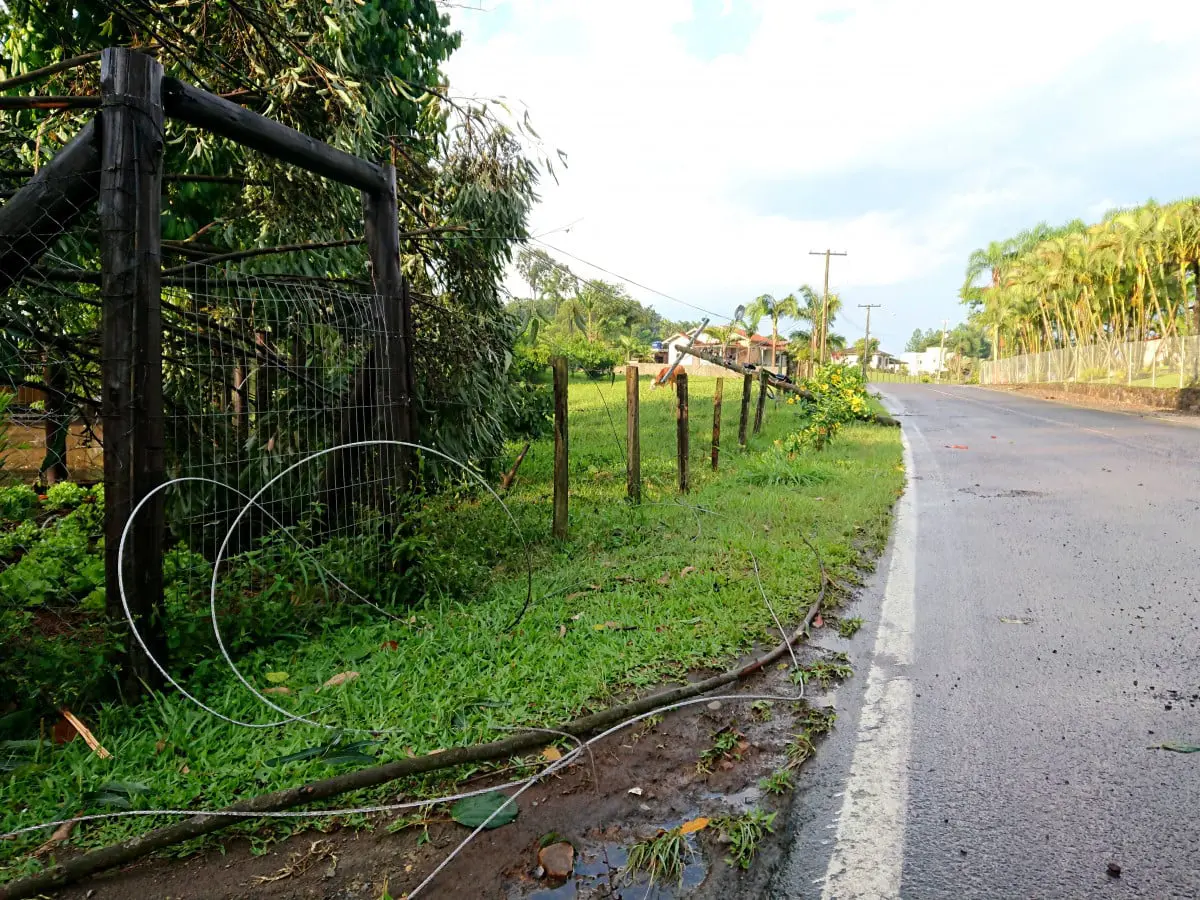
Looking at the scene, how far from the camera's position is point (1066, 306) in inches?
1848

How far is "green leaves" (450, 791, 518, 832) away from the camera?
8.48 ft

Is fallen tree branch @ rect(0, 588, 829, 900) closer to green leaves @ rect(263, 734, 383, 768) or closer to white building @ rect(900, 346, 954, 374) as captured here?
green leaves @ rect(263, 734, 383, 768)

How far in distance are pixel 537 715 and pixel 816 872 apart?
1331 mm

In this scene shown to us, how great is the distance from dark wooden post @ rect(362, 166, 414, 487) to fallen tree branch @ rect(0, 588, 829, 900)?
8.22 feet

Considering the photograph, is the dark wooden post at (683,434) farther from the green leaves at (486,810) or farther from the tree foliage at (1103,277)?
the tree foliage at (1103,277)

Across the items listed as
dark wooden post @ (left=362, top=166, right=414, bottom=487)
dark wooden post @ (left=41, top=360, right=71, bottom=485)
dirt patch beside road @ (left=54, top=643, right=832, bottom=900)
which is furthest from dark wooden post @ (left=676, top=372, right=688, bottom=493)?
dirt patch beside road @ (left=54, top=643, right=832, bottom=900)

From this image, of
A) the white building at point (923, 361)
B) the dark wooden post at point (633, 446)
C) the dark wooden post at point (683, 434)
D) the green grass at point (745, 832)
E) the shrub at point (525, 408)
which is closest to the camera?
the green grass at point (745, 832)

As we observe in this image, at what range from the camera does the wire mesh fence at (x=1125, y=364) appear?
27.9 meters

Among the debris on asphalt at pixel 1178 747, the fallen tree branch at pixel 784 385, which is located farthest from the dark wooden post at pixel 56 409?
the fallen tree branch at pixel 784 385

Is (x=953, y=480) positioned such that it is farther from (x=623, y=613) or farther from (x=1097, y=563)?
(x=623, y=613)

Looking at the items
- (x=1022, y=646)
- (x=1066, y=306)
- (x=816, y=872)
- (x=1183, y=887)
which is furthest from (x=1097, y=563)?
(x=1066, y=306)

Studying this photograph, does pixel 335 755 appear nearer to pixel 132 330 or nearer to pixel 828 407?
pixel 132 330

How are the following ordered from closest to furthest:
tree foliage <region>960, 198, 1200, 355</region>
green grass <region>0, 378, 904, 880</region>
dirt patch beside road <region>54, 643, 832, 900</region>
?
1. dirt patch beside road <region>54, 643, 832, 900</region>
2. green grass <region>0, 378, 904, 880</region>
3. tree foliage <region>960, 198, 1200, 355</region>

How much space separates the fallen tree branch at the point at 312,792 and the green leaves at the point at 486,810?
220 mm
